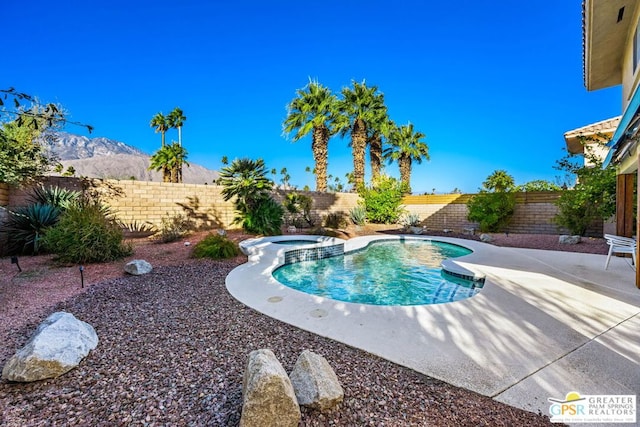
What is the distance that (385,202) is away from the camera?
15312 millimetres

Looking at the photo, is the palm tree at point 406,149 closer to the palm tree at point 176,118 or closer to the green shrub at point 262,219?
the green shrub at point 262,219

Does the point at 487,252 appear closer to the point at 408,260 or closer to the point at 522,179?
the point at 408,260

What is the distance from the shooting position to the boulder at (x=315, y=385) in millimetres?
1628

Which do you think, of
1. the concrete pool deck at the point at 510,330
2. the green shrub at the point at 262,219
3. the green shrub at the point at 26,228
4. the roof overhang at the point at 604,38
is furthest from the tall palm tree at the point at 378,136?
the green shrub at the point at 26,228

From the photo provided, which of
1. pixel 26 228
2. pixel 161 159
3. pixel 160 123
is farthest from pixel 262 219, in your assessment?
pixel 160 123

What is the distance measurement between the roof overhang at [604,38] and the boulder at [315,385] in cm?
756

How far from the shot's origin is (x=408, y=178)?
66.2ft

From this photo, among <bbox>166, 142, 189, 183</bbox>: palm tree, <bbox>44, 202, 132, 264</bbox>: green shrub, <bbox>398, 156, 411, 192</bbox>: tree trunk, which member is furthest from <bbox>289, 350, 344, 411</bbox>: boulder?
<bbox>166, 142, 189, 183</bbox>: palm tree

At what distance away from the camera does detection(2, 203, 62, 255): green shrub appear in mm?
6051

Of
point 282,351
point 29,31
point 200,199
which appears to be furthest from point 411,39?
point 282,351

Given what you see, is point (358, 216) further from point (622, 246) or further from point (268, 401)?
point (268, 401)

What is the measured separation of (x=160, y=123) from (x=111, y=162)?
3834cm

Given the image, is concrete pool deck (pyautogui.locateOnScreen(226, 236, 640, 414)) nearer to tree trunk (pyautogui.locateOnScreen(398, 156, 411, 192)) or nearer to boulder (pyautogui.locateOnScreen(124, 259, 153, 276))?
boulder (pyautogui.locateOnScreen(124, 259, 153, 276))

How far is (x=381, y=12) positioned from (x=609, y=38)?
331 inches
